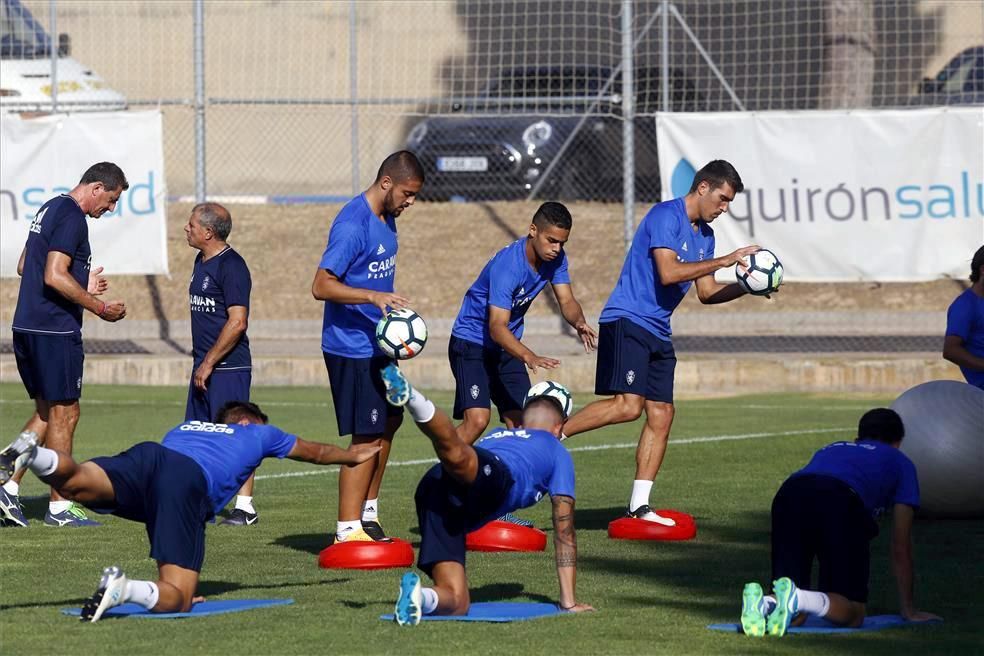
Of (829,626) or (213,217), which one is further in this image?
(213,217)

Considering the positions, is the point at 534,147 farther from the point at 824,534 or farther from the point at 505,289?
the point at 824,534

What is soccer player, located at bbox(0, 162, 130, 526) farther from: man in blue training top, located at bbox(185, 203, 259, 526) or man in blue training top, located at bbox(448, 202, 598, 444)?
man in blue training top, located at bbox(448, 202, 598, 444)

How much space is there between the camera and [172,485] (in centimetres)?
751

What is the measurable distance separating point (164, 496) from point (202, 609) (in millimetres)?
555

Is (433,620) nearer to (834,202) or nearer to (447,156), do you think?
(834,202)

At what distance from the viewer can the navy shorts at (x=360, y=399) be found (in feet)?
30.8

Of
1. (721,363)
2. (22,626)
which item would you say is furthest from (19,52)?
(22,626)

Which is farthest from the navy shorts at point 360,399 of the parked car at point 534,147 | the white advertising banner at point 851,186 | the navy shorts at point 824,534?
the parked car at point 534,147

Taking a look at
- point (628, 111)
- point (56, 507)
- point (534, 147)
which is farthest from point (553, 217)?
point (534, 147)

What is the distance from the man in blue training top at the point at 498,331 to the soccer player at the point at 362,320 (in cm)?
69

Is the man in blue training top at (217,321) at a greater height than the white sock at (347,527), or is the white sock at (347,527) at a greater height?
the man in blue training top at (217,321)

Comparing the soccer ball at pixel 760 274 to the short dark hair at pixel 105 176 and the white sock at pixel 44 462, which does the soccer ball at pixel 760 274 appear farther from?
the white sock at pixel 44 462

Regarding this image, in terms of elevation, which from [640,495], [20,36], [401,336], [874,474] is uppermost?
[20,36]

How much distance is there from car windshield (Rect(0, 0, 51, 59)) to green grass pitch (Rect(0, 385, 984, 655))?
9.18m
